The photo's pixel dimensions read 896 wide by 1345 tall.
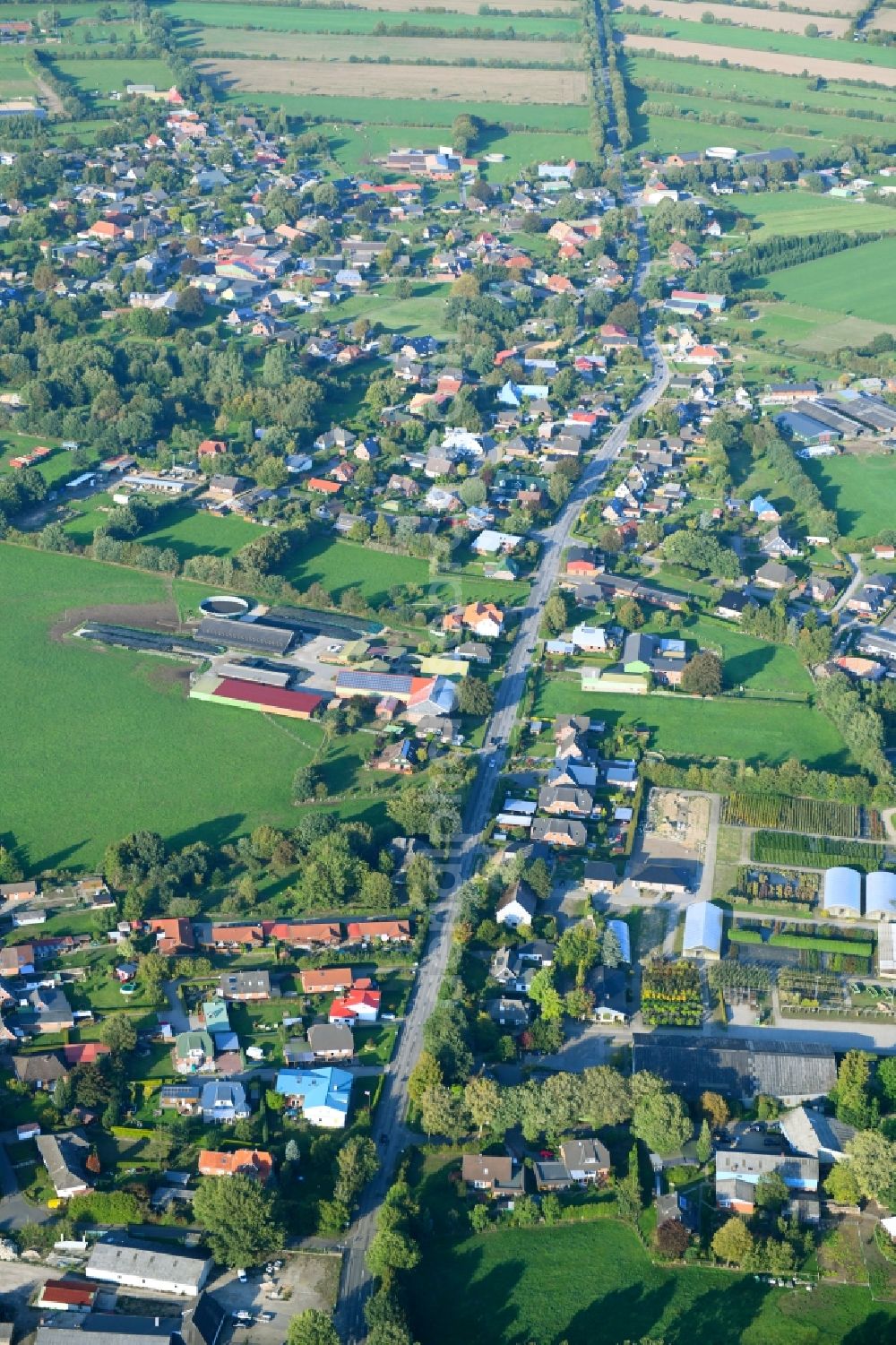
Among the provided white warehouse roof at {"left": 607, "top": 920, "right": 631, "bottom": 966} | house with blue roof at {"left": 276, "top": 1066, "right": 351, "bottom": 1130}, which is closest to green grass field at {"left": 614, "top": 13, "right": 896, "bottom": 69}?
white warehouse roof at {"left": 607, "top": 920, "right": 631, "bottom": 966}

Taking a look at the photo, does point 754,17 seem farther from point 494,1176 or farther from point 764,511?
point 494,1176

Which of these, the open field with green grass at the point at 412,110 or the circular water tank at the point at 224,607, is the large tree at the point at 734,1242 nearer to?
the circular water tank at the point at 224,607

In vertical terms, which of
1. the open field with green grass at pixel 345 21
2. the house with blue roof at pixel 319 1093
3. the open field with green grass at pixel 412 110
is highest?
the open field with green grass at pixel 345 21

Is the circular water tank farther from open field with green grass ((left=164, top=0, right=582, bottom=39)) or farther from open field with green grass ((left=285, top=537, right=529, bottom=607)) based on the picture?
open field with green grass ((left=164, top=0, right=582, bottom=39))

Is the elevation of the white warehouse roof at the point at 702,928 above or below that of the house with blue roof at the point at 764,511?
below

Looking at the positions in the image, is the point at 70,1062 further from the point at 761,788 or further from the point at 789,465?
the point at 789,465

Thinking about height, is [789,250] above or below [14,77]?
below

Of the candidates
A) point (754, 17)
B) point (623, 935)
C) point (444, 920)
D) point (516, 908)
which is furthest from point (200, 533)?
Answer: point (754, 17)

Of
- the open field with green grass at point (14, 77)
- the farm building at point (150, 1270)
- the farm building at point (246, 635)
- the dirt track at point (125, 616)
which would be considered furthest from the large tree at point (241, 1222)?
the open field with green grass at point (14, 77)
